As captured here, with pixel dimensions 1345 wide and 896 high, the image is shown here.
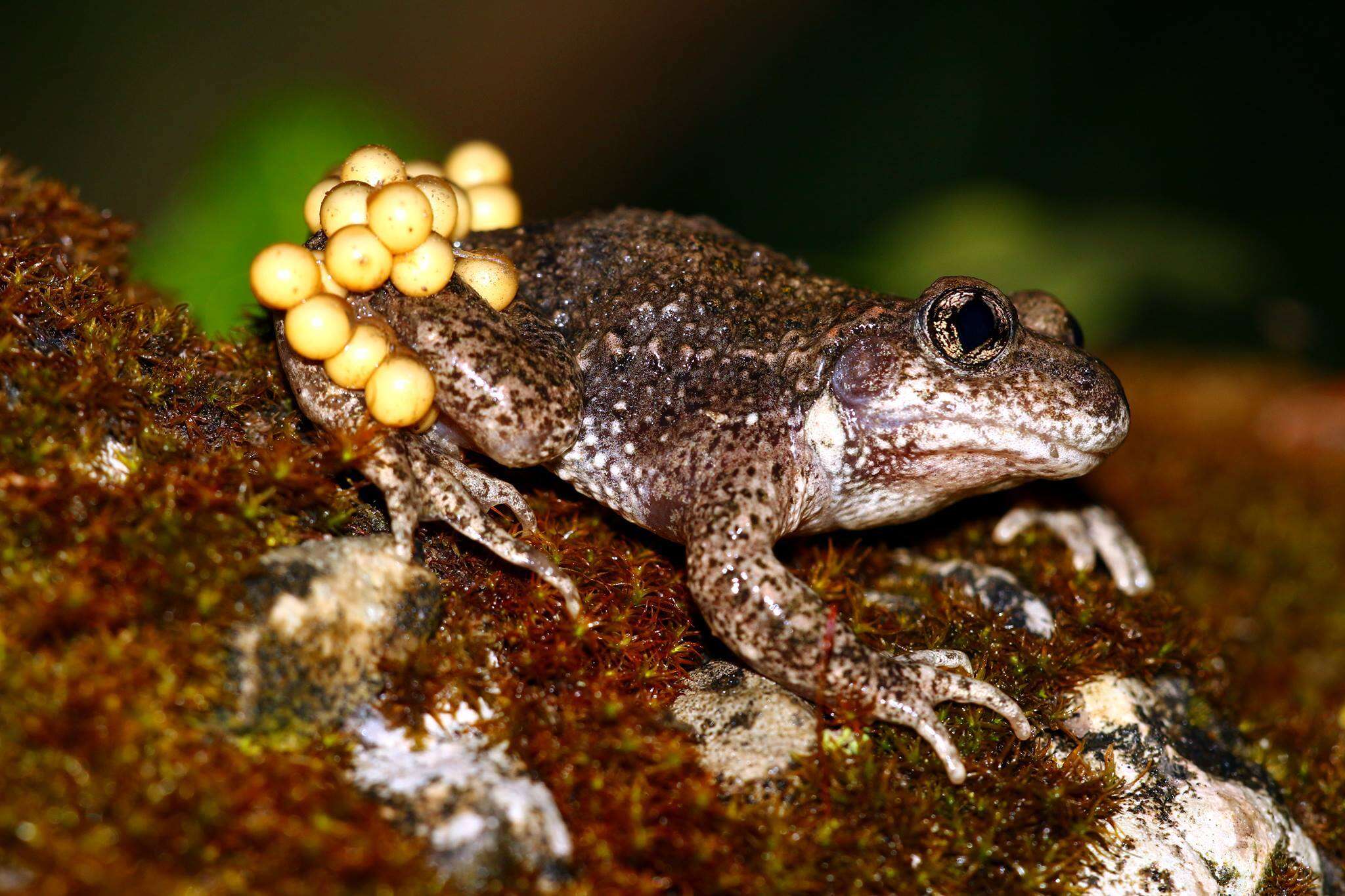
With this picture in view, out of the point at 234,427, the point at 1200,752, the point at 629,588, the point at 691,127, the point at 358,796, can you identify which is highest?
the point at 691,127

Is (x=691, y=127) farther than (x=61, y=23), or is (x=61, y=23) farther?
(x=691, y=127)

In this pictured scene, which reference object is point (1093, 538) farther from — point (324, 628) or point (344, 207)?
point (344, 207)

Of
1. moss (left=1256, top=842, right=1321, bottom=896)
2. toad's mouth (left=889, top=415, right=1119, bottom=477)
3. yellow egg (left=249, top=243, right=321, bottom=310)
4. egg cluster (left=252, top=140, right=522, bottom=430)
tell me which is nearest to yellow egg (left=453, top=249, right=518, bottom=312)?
egg cluster (left=252, top=140, right=522, bottom=430)

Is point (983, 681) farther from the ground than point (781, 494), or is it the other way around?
point (781, 494)

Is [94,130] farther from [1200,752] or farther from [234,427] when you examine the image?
[1200,752]

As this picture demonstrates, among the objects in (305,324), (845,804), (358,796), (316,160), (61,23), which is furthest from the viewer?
(61,23)

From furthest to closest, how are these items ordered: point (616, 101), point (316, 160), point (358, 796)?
point (616, 101) → point (316, 160) → point (358, 796)

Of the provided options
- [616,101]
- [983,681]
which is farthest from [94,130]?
[983,681]

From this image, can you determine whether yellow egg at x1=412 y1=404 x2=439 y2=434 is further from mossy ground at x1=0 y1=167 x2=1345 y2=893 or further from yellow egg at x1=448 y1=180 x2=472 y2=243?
yellow egg at x1=448 y1=180 x2=472 y2=243
